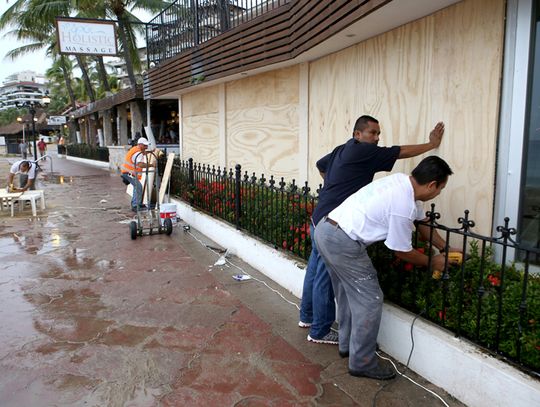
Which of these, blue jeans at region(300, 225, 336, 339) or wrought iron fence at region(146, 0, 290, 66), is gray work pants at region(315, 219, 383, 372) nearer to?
blue jeans at region(300, 225, 336, 339)

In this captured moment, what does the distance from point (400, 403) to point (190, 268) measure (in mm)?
3583

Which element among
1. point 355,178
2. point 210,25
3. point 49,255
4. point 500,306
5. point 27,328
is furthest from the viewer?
point 210,25

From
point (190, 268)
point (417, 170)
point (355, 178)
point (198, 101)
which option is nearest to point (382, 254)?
point (355, 178)

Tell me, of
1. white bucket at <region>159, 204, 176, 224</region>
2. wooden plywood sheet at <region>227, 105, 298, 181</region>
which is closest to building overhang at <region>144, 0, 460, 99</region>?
wooden plywood sheet at <region>227, 105, 298, 181</region>

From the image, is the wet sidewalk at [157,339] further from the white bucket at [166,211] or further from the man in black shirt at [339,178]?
the white bucket at [166,211]

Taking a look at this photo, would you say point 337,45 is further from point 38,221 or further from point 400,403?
point 38,221

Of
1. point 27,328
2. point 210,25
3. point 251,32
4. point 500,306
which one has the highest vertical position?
point 210,25

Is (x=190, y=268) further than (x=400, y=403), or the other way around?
(x=190, y=268)

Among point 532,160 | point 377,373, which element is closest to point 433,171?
point 532,160

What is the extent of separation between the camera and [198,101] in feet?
33.9

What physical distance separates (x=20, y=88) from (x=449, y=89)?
149 m

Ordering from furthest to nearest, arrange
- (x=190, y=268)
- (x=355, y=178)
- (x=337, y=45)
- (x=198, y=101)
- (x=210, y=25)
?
1. (x=198, y=101)
2. (x=210, y=25)
3. (x=190, y=268)
4. (x=337, y=45)
5. (x=355, y=178)

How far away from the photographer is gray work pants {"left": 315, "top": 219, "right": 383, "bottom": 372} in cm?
311

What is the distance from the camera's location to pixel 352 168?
3424mm
